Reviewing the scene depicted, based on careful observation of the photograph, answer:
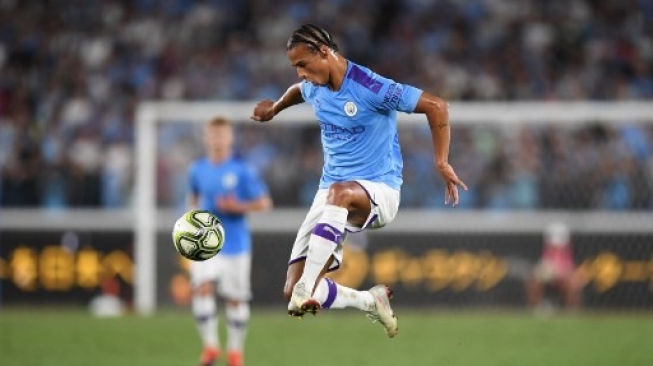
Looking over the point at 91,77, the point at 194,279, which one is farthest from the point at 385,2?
the point at 194,279

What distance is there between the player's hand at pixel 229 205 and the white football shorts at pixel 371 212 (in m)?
3.71

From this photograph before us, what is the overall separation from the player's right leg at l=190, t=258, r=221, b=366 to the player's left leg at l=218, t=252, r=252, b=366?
132 millimetres

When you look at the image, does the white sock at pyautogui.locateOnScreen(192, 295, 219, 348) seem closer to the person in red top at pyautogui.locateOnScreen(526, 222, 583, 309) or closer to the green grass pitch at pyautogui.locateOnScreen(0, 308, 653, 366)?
the green grass pitch at pyautogui.locateOnScreen(0, 308, 653, 366)

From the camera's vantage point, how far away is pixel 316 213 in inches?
358

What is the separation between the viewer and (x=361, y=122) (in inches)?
349

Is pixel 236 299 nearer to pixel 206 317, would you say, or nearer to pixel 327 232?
pixel 206 317

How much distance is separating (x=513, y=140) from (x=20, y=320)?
7.05 meters

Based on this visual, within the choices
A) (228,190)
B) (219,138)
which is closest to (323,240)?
(228,190)

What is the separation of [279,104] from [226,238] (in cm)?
371

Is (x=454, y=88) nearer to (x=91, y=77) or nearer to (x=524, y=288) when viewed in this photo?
(x=524, y=288)

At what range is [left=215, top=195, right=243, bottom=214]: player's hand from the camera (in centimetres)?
1291

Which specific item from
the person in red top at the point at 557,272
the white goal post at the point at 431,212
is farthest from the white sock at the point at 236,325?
the person in red top at the point at 557,272

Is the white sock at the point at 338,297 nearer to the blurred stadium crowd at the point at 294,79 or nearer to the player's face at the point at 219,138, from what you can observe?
the player's face at the point at 219,138

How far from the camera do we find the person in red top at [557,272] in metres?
17.9
